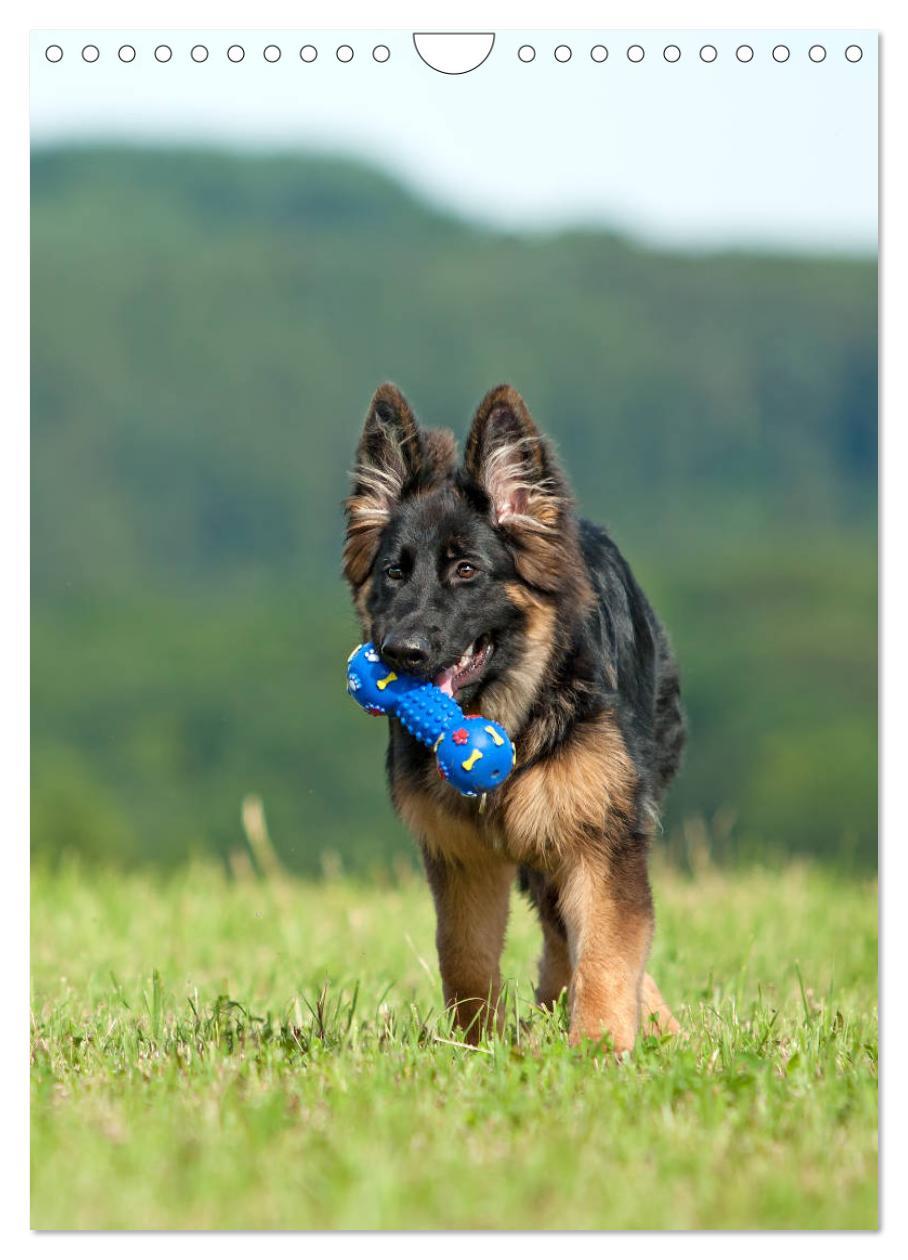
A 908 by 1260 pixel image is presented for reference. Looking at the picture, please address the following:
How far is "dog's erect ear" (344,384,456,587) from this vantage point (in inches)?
240

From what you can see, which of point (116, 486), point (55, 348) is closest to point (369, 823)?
point (116, 486)

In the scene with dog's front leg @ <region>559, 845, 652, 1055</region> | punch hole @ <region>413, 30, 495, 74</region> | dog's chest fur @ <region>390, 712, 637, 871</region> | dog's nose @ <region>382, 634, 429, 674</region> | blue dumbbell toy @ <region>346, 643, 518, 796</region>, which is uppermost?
punch hole @ <region>413, 30, 495, 74</region>

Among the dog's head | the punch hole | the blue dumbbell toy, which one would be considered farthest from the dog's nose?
the punch hole

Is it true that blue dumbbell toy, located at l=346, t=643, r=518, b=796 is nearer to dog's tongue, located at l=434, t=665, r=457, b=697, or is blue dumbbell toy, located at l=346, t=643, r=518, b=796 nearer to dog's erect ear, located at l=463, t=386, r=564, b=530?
dog's tongue, located at l=434, t=665, r=457, b=697

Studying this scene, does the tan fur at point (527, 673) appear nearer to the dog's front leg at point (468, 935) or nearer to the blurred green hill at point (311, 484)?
the dog's front leg at point (468, 935)

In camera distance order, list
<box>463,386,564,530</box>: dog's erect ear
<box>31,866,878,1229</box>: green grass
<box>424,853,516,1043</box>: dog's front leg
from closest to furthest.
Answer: <box>31,866,878,1229</box>: green grass
<box>463,386,564,530</box>: dog's erect ear
<box>424,853,516,1043</box>: dog's front leg

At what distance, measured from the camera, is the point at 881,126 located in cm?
479

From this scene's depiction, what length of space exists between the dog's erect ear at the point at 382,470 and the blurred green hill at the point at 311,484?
31.2 ft

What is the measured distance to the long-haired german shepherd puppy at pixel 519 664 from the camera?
5.90 metres

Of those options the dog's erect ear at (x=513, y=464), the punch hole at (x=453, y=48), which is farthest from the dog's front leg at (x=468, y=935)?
the punch hole at (x=453, y=48)

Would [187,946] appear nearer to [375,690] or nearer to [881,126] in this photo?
[375,690]

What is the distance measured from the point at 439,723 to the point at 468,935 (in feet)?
3.75

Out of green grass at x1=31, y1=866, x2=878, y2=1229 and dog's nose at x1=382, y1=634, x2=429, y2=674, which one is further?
dog's nose at x1=382, y1=634, x2=429, y2=674

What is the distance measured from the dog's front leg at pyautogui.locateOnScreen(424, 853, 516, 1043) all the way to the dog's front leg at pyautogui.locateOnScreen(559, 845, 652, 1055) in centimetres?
46
